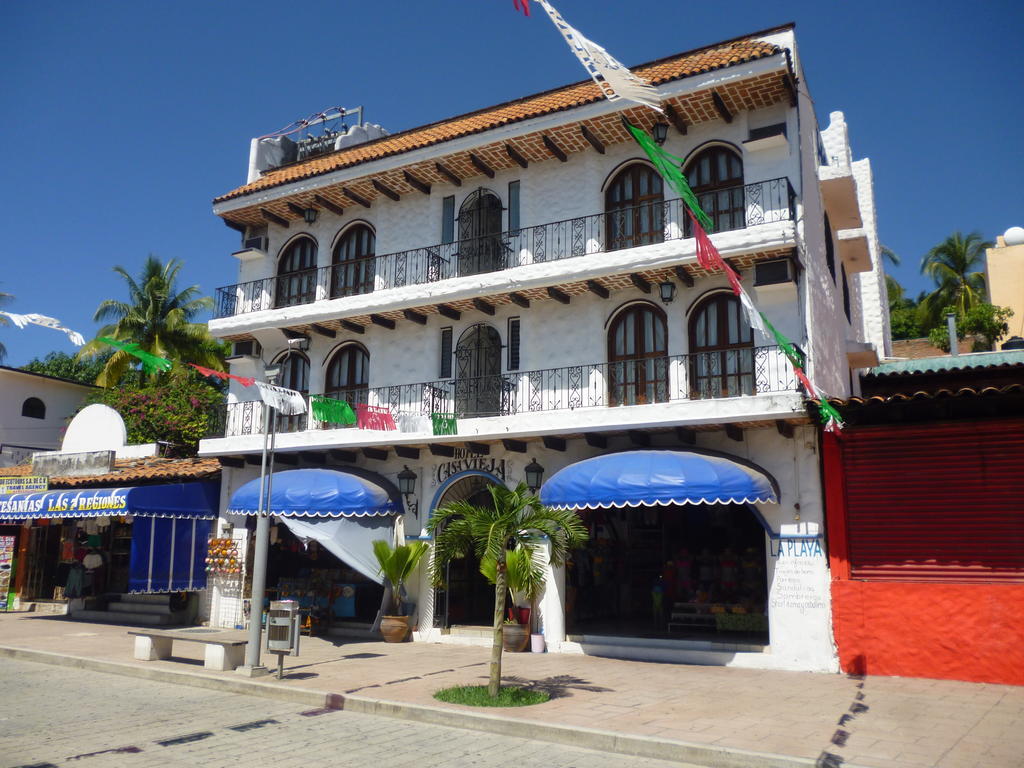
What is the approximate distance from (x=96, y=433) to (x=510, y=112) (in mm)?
15577

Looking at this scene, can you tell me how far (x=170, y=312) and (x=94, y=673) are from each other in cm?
2704

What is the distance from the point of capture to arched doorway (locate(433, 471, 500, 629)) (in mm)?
17703

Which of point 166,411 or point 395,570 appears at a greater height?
point 166,411

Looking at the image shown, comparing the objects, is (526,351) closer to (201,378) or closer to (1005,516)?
(1005,516)

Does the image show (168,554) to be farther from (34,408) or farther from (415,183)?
(34,408)

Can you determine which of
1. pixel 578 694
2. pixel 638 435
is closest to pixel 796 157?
pixel 638 435

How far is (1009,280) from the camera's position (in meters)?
33.6

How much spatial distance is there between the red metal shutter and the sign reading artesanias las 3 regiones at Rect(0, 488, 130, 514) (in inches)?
609

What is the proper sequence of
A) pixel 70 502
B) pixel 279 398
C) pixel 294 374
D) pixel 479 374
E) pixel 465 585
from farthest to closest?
pixel 294 374 → pixel 70 502 → pixel 465 585 → pixel 479 374 → pixel 279 398

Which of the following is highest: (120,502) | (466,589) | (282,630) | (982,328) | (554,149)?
(554,149)

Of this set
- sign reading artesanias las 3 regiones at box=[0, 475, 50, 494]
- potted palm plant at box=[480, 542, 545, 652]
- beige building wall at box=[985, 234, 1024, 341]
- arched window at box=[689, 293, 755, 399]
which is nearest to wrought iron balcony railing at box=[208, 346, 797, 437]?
arched window at box=[689, 293, 755, 399]

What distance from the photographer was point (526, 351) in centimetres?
1748

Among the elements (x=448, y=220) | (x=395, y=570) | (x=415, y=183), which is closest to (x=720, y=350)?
(x=448, y=220)

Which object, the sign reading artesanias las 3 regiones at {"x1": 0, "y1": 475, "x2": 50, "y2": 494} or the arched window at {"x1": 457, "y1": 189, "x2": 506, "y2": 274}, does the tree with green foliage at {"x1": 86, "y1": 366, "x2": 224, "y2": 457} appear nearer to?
the sign reading artesanias las 3 regiones at {"x1": 0, "y1": 475, "x2": 50, "y2": 494}
